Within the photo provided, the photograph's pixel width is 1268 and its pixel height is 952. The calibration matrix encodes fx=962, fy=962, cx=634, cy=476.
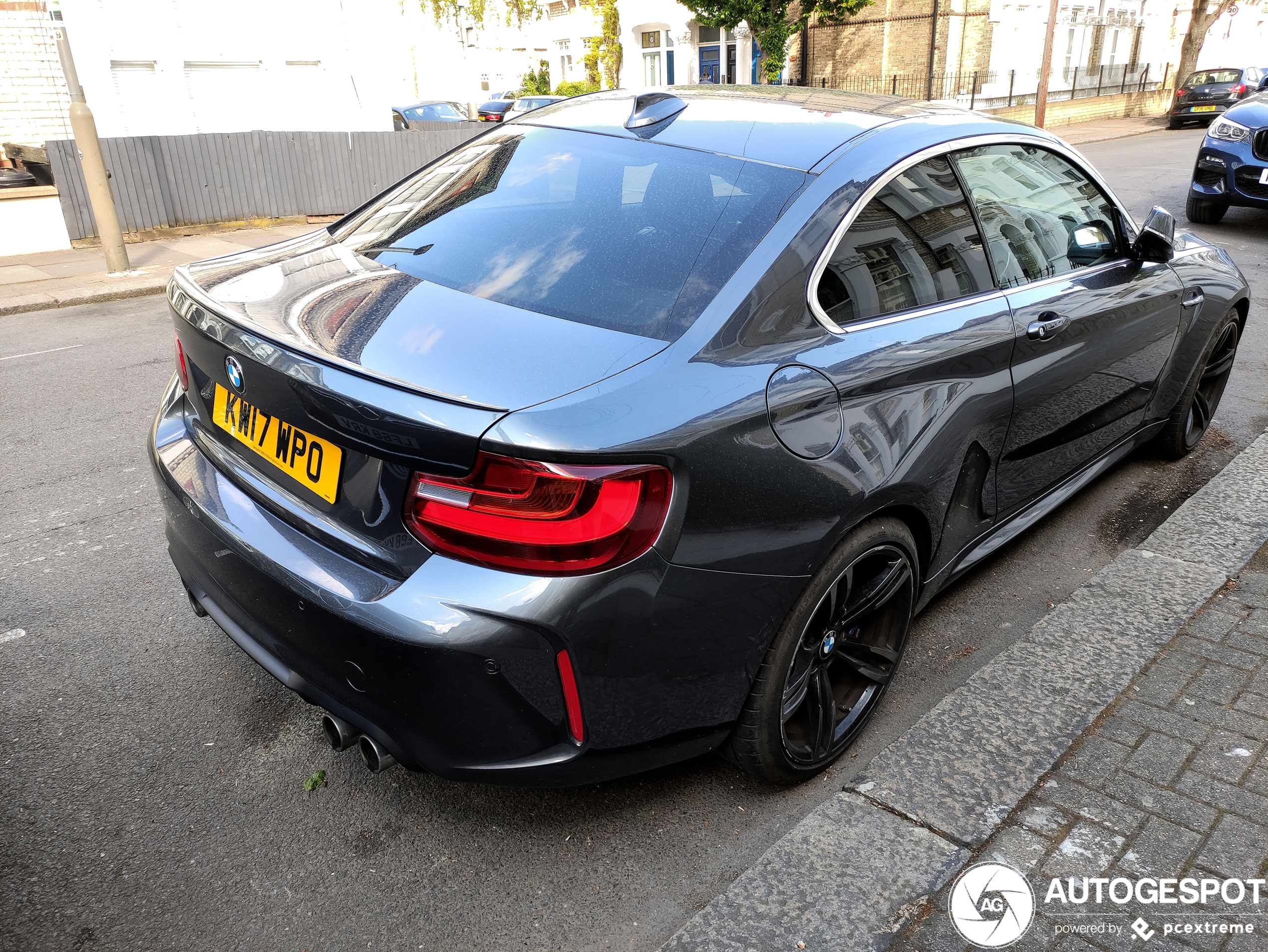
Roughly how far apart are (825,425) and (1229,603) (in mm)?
2031

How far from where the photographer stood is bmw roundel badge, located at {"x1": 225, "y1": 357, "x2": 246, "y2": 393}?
2.21 meters

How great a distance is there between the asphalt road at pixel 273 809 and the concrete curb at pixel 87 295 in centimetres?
590

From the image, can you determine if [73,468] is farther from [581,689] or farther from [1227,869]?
[1227,869]

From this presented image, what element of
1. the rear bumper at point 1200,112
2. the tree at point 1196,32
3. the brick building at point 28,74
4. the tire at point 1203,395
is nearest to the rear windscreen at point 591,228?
the tire at point 1203,395

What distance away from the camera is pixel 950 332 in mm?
2637

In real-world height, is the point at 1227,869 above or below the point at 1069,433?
below

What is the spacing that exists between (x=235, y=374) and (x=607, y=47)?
3659cm

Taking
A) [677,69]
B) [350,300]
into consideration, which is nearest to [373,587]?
[350,300]

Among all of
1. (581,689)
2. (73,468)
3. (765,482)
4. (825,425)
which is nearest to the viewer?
(581,689)

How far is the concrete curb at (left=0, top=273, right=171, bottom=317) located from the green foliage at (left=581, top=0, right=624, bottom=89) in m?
28.2

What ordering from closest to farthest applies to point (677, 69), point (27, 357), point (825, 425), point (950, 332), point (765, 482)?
1. point (765, 482)
2. point (825, 425)
3. point (950, 332)
4. point (27, 357)
5. point (677, 69)

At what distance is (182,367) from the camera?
2.62m

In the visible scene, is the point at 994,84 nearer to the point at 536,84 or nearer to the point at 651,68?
the point at 651,68

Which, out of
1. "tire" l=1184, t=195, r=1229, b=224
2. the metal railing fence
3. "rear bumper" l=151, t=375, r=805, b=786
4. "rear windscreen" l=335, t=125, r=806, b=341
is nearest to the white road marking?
"rear windscreen" l=335, t=125, r=806, b=341
